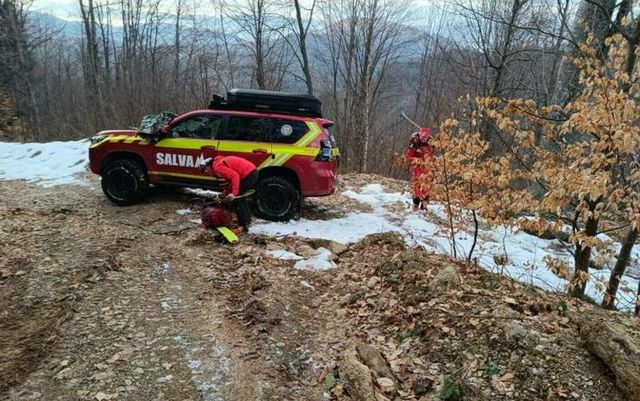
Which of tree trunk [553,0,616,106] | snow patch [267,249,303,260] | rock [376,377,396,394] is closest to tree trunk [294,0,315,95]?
tree trunk [553,0,616,106]

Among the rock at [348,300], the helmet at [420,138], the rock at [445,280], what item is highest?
the helmet at [420,138]

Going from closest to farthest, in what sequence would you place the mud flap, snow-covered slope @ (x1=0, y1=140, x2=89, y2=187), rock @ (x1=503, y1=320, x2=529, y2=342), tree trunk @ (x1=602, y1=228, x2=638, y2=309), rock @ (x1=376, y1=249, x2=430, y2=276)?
rock @ (x1=503, y1=320, x2=529, y2=342)
tree trunk @ (x1=602, y1=228, x2=638, y2=309)
rock @ (x1=376, y1=249, x2=430, y2=276)
the mud flap
snow-covered slope @ (x1=0, y1=140, x2=89, y2=187)

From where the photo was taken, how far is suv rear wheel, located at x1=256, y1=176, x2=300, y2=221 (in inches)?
324

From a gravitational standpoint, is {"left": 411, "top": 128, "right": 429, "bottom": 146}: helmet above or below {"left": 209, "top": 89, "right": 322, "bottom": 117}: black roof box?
below

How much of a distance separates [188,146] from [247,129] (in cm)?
112

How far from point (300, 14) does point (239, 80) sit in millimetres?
6404

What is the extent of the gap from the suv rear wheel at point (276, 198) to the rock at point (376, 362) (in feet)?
14.4

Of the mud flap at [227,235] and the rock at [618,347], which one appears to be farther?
the mud flap at [227,235]

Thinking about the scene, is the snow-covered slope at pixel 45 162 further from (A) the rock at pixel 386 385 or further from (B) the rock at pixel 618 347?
(B) the rock at pixel 618 347

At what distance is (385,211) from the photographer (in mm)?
9820

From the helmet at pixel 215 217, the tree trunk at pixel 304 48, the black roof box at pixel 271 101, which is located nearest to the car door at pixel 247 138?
the black roof box at pixel 271 101

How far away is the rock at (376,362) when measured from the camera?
3705 millimetres

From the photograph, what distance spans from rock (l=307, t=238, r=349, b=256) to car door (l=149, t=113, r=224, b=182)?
2.49m

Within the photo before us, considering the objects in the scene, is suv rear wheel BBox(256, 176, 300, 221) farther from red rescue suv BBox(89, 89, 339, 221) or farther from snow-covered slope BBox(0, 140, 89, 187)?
snow-covered slope BBox(0, 140, 89, 187)
